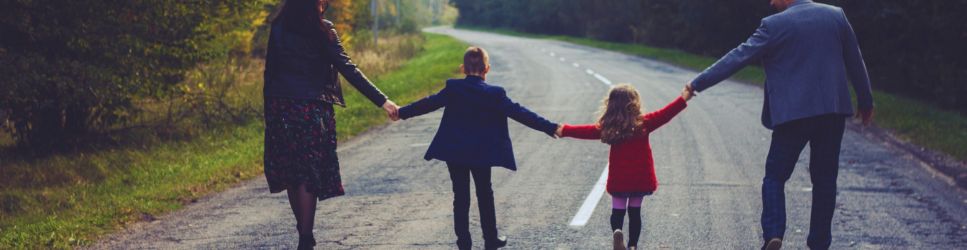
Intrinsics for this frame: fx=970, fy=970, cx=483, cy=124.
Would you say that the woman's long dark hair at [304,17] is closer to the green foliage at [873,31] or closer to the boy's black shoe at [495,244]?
the boy's black shoe at [495,244]

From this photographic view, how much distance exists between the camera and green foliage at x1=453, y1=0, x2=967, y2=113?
17031 millimetres

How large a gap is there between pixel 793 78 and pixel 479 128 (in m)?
1.77

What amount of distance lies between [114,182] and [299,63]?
5.43 meters

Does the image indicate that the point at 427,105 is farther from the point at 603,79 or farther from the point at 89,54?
the point at 603,79

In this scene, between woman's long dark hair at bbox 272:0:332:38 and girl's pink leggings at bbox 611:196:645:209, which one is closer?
woman's long dark hair at bbox 272:0:332:38

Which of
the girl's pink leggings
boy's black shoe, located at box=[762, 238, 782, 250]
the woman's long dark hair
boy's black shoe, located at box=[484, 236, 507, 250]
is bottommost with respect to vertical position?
boy's black shoe, located at box=[484, 236, 507, 250]

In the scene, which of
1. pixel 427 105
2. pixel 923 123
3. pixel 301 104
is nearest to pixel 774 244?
pixel 427 105

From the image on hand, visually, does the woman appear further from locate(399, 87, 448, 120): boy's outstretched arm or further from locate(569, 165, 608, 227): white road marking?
locate(569, 165, 608, 227): white road marking

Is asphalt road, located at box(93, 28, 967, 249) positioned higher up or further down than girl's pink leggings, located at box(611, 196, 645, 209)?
further down

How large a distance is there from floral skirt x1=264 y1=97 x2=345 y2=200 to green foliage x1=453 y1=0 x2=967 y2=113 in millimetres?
13895

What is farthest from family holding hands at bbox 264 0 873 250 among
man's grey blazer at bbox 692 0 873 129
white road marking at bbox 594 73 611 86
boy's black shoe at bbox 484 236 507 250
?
white road marking at bbox 594 73 611 86

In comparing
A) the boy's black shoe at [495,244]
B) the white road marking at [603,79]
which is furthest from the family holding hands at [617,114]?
the white road marking at [603,79]

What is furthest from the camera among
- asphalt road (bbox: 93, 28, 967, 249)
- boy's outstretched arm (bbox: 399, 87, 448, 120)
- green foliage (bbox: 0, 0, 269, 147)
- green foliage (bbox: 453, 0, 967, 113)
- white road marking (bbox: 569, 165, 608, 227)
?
green foliage (bbox: 453, 0, 967, 113)

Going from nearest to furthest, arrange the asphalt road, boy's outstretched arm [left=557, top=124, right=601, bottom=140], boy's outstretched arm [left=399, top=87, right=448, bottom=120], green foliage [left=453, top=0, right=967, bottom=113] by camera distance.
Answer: boy's outstretched arm [left=557, top=124, right=601, bottom=140]
boy's outstretched arm [left=399, top=87, right=448, bottom=120]
the asphalt road
green foliage [left=453, top=0, right=967, bottom=113]
